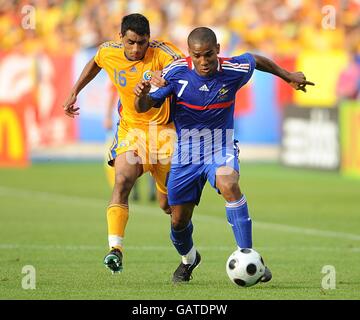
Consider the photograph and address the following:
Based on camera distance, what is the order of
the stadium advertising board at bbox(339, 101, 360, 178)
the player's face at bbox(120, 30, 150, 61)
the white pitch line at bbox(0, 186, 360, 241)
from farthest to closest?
the stadium advertising board at bbox(339, 101, 360, 178) < the white pitch line at bbox(0, 186, 360, 241) < the player's face at bbox(120, 30, 150, 61)

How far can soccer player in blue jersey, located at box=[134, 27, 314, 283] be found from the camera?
891 centimetres

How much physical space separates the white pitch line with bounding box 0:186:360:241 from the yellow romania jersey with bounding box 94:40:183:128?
384 cm

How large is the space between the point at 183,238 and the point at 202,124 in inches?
41.1

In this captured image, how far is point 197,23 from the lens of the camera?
27.0m

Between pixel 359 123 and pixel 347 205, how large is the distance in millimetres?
4230

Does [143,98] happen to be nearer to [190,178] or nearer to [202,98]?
[202,98]

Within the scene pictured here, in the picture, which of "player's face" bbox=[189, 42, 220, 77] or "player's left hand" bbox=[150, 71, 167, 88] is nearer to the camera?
"player's face" bbox=[189, 42, 220, 77]

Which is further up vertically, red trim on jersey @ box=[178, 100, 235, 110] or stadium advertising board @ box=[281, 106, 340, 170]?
red trim on jersey @ box=[178, 100, 235, 110]

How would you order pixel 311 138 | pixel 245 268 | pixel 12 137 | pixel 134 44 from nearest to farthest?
pixel 245 268, pixel 134 44, pixel 311 138, pixel 12 137

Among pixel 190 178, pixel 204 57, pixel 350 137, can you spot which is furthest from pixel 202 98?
pixel 350 137

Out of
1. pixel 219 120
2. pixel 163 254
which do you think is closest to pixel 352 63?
pixel 163 254

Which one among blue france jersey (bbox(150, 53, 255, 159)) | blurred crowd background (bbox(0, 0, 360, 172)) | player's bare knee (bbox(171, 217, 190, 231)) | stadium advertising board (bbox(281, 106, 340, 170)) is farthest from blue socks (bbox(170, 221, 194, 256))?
stadium advertising board (bbox(281, 106, 340, 170))

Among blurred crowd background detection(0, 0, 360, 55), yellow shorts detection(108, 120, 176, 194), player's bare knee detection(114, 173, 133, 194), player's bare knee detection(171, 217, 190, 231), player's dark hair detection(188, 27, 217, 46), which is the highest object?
blurred crowd background detection(0, 0, 360, 55)

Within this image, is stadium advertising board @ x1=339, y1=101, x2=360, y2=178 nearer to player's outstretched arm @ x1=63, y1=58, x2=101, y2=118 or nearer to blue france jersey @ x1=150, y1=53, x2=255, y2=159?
player's outstretched arm @ x1=63, y1=58, x2=101, y2=118
